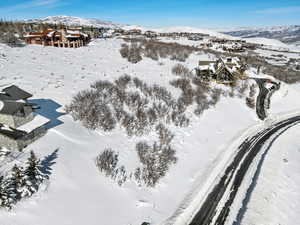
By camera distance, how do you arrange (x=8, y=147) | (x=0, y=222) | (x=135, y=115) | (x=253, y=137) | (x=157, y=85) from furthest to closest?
1. (x=157, y=85)
2. (x=253, y=137)
3. (x=135, y=115)
4. (x=8, y=147)
5. (x=0, y=222)

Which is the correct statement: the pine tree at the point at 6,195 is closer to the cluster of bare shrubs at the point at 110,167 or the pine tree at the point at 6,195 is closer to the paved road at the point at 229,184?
the cluster of bare shrubs at the point at 110,167

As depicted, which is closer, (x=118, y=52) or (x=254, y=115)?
(x=254, y=115)

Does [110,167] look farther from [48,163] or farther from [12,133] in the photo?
[12,133]

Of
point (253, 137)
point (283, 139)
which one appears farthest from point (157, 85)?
point (283, 139)

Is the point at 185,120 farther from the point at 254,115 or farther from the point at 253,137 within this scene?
the point at 254,115

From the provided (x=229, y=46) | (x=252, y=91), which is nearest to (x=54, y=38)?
(x=252, y=91)

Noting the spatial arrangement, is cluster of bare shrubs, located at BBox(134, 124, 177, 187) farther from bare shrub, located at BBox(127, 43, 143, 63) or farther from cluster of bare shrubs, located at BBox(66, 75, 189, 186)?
bare shrub, located at BBox(127, 43, 143, 63)

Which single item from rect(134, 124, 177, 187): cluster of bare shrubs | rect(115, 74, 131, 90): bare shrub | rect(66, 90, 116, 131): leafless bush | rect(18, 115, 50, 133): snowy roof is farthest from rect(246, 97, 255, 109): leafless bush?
rect(18, 115, 50, 133): snowy roof
